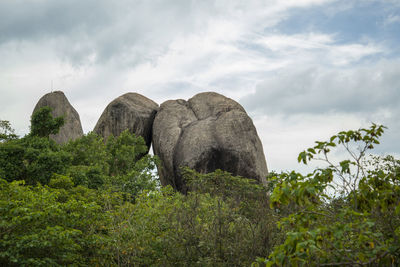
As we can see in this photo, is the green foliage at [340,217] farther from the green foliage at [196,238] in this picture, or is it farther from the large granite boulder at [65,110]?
the large granite boulder at [65,110]

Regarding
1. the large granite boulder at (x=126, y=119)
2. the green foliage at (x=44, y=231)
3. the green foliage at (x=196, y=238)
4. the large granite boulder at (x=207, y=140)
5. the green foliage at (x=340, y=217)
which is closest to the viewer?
the green foliage at (x=340, y=217)

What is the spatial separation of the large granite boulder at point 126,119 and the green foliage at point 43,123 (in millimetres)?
7749

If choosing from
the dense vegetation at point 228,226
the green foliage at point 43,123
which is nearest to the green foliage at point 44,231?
the dense vegetation at point 228,226

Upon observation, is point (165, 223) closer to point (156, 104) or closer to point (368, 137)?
point (368, 137)

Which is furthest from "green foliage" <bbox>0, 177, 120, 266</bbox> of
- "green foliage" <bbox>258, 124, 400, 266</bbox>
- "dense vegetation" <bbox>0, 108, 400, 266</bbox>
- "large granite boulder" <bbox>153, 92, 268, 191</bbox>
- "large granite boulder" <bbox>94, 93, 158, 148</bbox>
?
"large granite boulder" <bbox>94, 93, 158, 148</bbox>

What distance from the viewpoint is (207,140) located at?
2284cm

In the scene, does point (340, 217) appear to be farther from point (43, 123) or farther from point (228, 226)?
point (43, 123)

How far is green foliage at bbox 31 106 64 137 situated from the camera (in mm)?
19067

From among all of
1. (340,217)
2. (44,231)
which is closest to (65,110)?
(44,231)

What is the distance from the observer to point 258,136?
24.7m

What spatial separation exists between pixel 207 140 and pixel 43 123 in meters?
8.29

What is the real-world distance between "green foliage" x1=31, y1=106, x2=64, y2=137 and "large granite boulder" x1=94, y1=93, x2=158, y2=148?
7749 millimetres

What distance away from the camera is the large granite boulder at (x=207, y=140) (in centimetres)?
2256

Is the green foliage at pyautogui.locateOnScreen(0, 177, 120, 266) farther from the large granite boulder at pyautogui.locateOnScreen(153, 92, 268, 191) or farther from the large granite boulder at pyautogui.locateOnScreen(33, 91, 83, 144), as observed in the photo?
the large granite boulder at pyautogui.locateOnScreen(33, 91, 83, 144)
